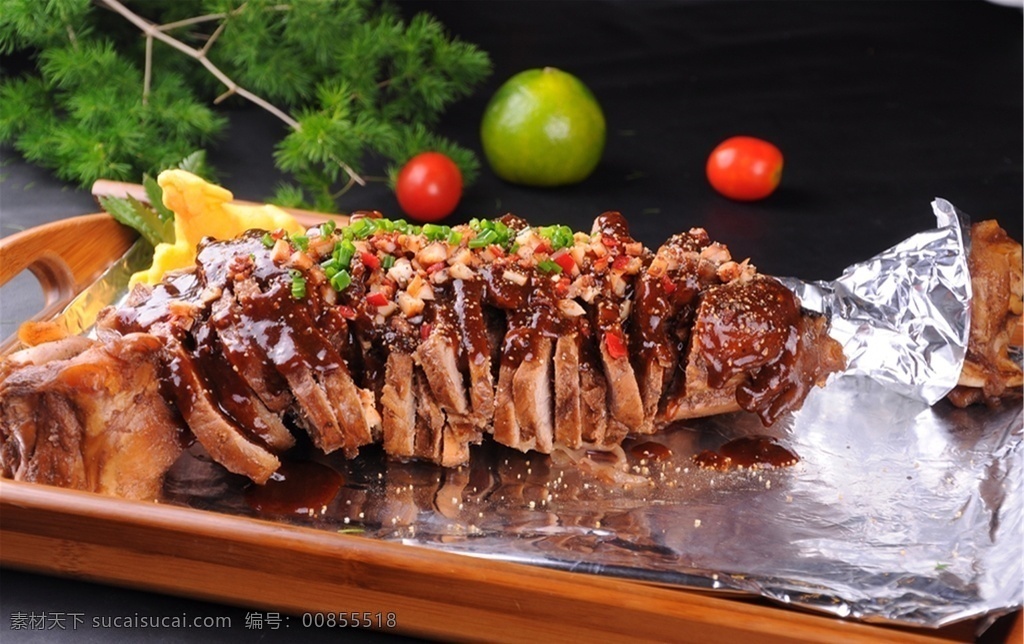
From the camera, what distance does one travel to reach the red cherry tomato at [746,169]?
6496 mm

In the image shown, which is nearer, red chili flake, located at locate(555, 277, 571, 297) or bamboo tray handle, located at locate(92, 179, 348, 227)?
red chili flake, located at locate(555, 277, 571, 297)

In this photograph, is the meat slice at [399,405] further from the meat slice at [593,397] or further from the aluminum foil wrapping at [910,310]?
the aluminum foil wrapping at [910,310]

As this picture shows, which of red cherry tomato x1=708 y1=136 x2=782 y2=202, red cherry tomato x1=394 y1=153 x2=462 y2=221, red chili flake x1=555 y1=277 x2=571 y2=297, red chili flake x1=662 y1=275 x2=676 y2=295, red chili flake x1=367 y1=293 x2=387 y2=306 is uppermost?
red cherry tomato x1=708 y1=136 x2=782 y2=202

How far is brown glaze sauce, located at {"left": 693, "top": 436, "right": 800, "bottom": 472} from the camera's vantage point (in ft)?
13.7

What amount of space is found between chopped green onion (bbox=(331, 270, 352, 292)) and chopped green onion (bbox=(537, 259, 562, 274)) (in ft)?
2.10

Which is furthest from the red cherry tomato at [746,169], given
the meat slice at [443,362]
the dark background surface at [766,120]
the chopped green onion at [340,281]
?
the chopped green onion at [340,281]

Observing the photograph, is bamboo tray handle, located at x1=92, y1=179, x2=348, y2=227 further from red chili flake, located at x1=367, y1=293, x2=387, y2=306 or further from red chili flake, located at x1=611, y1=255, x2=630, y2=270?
red chili flake, located at x1=611, y1=255, x2=630, y2=270

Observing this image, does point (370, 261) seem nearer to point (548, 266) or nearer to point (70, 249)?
point (548, 266)

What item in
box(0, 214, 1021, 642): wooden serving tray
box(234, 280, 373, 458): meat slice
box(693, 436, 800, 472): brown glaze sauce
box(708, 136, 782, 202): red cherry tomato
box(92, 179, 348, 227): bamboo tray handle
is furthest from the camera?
box(708, 136, 782, 202): red cherry tomato

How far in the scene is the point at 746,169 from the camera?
650cm

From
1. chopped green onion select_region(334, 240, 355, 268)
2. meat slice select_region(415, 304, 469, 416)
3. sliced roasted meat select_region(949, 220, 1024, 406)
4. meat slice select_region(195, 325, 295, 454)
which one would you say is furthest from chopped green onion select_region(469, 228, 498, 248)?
sliced roasted meat select_region(949, 220, 1024, 406)

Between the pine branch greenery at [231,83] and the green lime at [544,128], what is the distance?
294 mm

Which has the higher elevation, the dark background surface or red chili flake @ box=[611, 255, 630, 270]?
the dark background surface

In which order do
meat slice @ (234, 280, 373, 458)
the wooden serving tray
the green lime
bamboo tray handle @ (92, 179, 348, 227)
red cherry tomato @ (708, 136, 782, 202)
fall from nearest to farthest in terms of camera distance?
the wooden serving tray, meat slice @ (234, 280, 373, 458), bamboo tray handle @ (92, 179, 348, 227), the green lime, red cherry tomato @ (708, 136, 782, 202)
